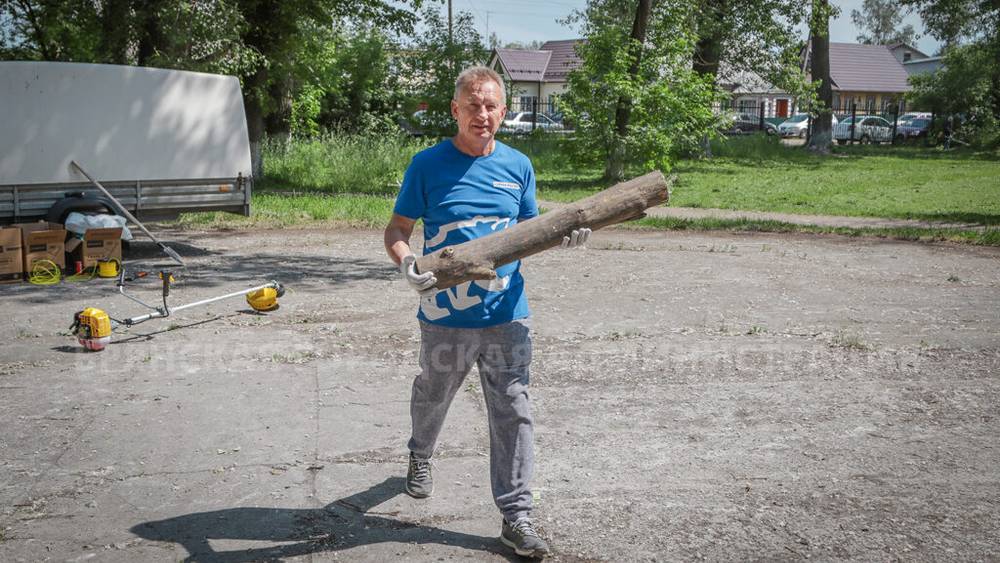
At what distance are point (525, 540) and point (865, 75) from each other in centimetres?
9066

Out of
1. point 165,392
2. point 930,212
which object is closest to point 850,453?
point 165,392

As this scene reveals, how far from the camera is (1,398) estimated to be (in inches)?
246

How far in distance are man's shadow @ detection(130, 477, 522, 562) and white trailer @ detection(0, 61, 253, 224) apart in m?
8.73

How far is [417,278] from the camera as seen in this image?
3832 millimetres

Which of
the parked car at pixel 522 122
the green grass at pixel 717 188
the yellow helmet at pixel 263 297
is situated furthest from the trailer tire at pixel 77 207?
the parked car at pixel 522 122

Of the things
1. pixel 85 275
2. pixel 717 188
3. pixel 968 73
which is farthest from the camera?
pixel 968 73

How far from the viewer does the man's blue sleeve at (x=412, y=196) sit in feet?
13.5

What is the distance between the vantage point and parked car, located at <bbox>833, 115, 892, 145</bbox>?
166ft

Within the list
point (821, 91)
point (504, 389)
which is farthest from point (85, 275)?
point (821, 91)

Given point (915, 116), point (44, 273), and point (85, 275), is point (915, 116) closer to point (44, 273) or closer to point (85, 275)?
point (85, 275)

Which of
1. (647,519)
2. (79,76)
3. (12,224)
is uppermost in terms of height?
(79,76)

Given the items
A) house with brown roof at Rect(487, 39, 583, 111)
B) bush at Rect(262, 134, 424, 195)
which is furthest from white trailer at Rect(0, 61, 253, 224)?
house with brown roof at Rect(487, 39, 583, 111)

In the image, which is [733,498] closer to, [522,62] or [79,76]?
[79,76]

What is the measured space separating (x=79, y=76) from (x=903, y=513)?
37.5 feet
